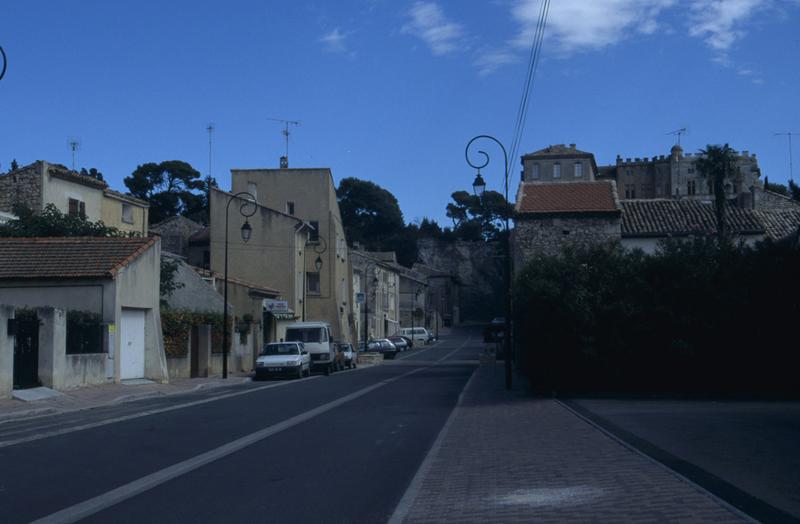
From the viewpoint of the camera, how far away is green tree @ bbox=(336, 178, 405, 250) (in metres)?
116

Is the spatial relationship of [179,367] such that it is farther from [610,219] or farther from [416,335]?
[416,335]

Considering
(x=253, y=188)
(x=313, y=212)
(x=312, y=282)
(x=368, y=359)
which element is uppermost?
(x=253, y=188)

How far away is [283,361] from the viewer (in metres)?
37.5

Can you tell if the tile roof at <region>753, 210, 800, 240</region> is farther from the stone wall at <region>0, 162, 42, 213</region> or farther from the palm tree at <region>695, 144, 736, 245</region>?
the stone wall at <region>0, 162, 42, 213</region>

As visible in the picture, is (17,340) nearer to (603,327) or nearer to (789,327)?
(603,327)

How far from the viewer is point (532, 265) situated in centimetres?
2584

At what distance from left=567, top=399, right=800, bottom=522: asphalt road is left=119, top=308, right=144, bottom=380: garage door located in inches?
639

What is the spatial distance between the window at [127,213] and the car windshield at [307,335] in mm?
14235

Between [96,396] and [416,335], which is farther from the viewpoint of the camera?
[416,335]

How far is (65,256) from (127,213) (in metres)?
20.9

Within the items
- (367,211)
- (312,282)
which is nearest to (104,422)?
(312,282)

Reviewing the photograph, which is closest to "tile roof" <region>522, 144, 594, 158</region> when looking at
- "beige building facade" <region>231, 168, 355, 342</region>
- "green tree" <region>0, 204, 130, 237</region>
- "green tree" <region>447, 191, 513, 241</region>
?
"green tree" <region>447, 191, 513, 241</region>

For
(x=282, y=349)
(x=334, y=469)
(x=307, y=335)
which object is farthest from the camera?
(x=307, y=335)

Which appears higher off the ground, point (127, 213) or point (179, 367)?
point (127, 213)
